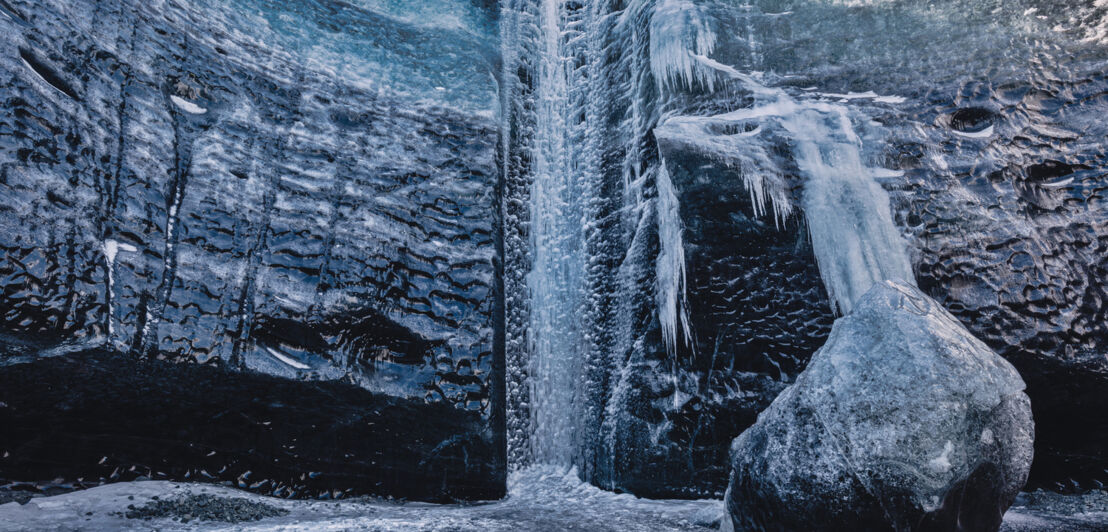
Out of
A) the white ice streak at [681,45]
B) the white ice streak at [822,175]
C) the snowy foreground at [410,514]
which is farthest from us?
the white ice streak at [681,45]

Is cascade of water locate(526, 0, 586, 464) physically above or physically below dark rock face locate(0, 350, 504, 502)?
above

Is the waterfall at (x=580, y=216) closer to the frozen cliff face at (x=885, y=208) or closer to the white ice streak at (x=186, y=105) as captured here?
the frozen cliff face at (x=885, y=208)

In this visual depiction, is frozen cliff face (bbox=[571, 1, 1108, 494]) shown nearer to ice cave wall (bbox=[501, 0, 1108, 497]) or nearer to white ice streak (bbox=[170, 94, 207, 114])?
ice cave wall (bbox=[501, 0, 1108, 497])

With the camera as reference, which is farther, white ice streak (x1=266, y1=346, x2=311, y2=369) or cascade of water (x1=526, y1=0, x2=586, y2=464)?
cascade of water (x1=526, y1=0, x2=586, y2=464)

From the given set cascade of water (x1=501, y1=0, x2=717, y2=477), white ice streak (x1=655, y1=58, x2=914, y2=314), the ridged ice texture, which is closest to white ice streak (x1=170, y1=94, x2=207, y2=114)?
the ridged ice texture

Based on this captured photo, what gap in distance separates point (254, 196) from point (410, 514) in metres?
1.55

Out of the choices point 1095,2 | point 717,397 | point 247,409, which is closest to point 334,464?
point 247,409

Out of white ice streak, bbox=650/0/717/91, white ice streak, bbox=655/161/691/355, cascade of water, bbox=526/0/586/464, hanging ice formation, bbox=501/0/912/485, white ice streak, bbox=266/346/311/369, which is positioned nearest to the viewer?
white ice streak, bbox=266/346/311/369

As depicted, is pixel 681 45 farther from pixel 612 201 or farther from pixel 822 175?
pixel 822 175

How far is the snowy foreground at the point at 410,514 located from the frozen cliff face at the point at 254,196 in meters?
0.26

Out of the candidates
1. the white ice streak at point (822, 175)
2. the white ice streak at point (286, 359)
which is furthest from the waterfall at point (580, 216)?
the white ice streak at point (286, 359)

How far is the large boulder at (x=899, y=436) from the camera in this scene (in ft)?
5.59

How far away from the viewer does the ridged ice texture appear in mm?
2219

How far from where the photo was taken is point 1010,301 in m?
2.70
